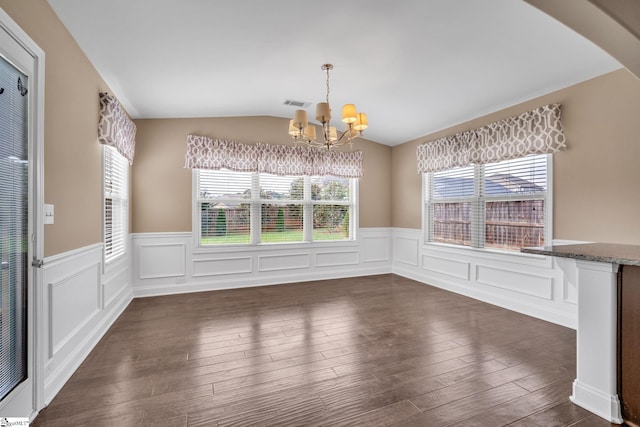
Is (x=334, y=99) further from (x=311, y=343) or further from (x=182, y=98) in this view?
(x=311, y=343)

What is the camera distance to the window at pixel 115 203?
3.53 m

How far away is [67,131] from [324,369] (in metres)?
2.70

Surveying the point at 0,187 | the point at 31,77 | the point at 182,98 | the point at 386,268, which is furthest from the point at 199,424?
the point at 386,268

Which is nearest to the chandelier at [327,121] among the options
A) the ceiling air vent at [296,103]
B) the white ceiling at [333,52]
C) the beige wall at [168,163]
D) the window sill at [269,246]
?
the white ceiling at [333,52]

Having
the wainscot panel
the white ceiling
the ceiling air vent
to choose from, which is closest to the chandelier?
the white ceiling

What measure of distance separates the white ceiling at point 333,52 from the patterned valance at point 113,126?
0.28m

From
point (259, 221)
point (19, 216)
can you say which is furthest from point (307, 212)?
point (19, 216)

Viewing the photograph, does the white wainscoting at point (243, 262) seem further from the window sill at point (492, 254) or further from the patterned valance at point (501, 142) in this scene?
the patterned valance at point (501, 142)

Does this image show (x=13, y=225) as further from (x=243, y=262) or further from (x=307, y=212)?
(x=307, y=212)

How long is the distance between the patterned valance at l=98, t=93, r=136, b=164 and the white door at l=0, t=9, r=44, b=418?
1.26 meters

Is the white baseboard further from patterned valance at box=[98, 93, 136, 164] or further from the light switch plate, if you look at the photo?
patterned valance at box=[98, 93, 136, 164]

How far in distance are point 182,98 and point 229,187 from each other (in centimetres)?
150

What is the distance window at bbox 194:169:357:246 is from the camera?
502 centimetres

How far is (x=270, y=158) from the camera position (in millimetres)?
→ 5227
